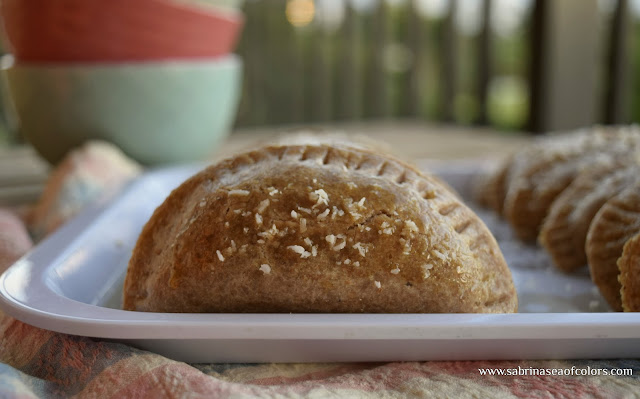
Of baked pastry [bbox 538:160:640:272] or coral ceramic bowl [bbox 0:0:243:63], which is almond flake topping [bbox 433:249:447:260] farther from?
coral ceramic bowl [bbox 0:0:243:63]

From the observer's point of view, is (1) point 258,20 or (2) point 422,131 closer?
(2) point 422,131

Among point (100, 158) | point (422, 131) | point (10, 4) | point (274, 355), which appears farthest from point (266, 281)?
point (422, 131)

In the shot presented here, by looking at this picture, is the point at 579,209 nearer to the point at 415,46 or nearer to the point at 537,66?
the point at 537,66

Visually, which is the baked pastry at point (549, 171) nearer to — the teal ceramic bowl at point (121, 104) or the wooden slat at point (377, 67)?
the teal ceramic bowl at point (121, 104)

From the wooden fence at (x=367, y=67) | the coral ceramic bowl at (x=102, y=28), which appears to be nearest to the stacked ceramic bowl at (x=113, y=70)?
the coral ceramic bowl at (x=102, y=28)

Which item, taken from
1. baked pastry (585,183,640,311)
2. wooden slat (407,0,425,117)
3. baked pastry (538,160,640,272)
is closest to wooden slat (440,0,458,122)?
wooden slat (407,0,425,117)

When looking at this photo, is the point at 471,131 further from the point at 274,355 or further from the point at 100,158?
the point at 274,355
